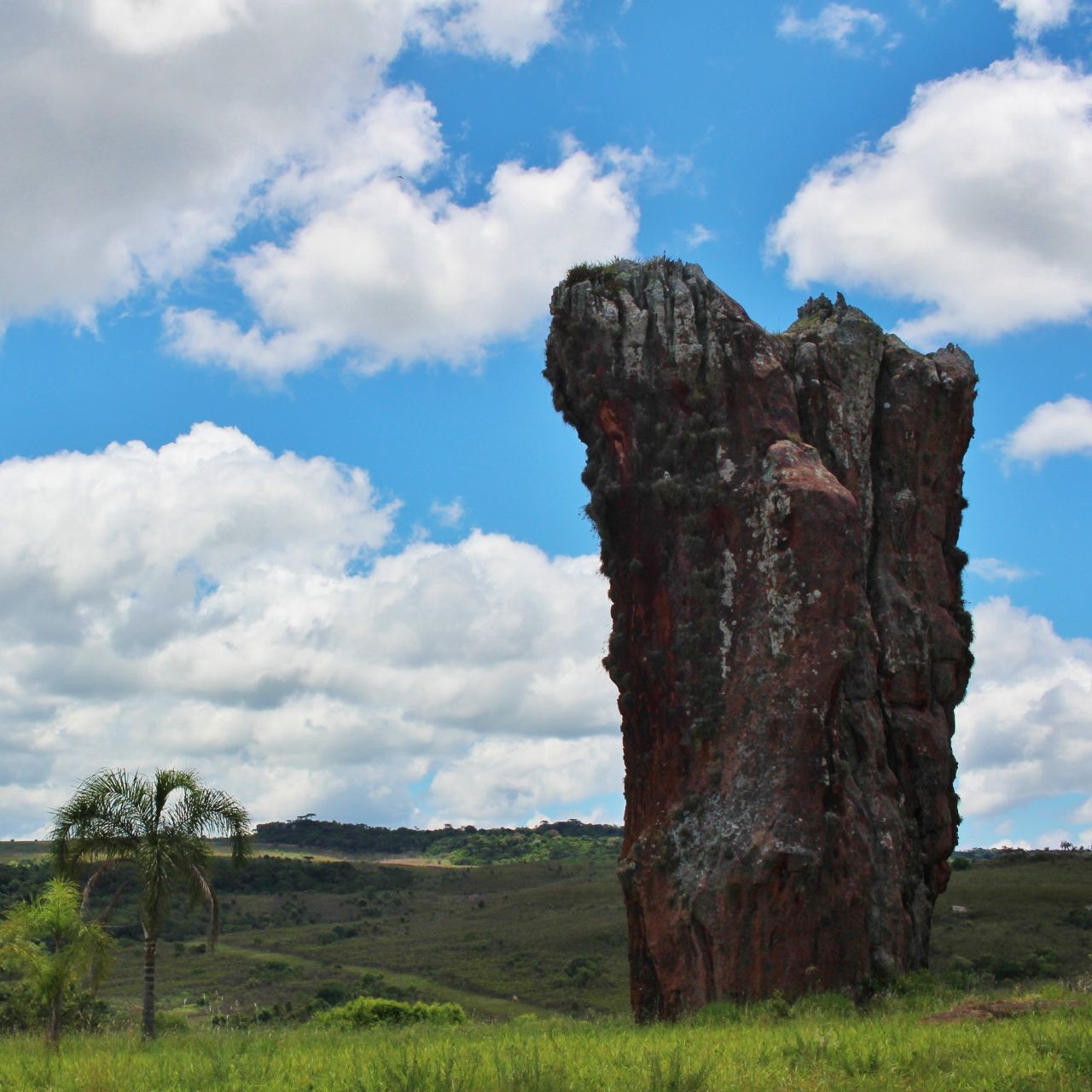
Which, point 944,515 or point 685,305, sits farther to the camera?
point 944,515

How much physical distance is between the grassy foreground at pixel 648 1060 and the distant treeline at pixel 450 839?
117 meters

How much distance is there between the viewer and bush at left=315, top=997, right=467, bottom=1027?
28.4m

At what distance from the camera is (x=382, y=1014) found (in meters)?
29.6

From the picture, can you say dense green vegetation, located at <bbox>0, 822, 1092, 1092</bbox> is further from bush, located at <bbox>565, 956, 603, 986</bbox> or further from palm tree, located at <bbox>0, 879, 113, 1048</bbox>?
palm tree, located at <bbox>0, 879, 113, 1048</bbox>

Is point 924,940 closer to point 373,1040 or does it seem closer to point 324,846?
point 373,1040

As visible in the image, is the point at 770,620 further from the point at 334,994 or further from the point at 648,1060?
the point at 334,994

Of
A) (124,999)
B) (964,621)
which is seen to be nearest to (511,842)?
(124,999)

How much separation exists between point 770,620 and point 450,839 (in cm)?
14409

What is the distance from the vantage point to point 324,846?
154375 millimetres

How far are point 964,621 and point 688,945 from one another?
10.5 metres

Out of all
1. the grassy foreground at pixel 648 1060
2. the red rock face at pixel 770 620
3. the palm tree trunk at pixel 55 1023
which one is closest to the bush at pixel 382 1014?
the palm tree trunk at pixel 55 1023

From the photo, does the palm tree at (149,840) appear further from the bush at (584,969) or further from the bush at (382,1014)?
the bush at (584,969)

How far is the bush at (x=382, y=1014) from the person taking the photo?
28438 millimetres

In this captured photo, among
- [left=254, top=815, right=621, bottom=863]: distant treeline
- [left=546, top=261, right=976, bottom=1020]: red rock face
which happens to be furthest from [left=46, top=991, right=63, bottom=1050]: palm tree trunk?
[left=254, top=815, right=621, bottom=863]: distant treeline
